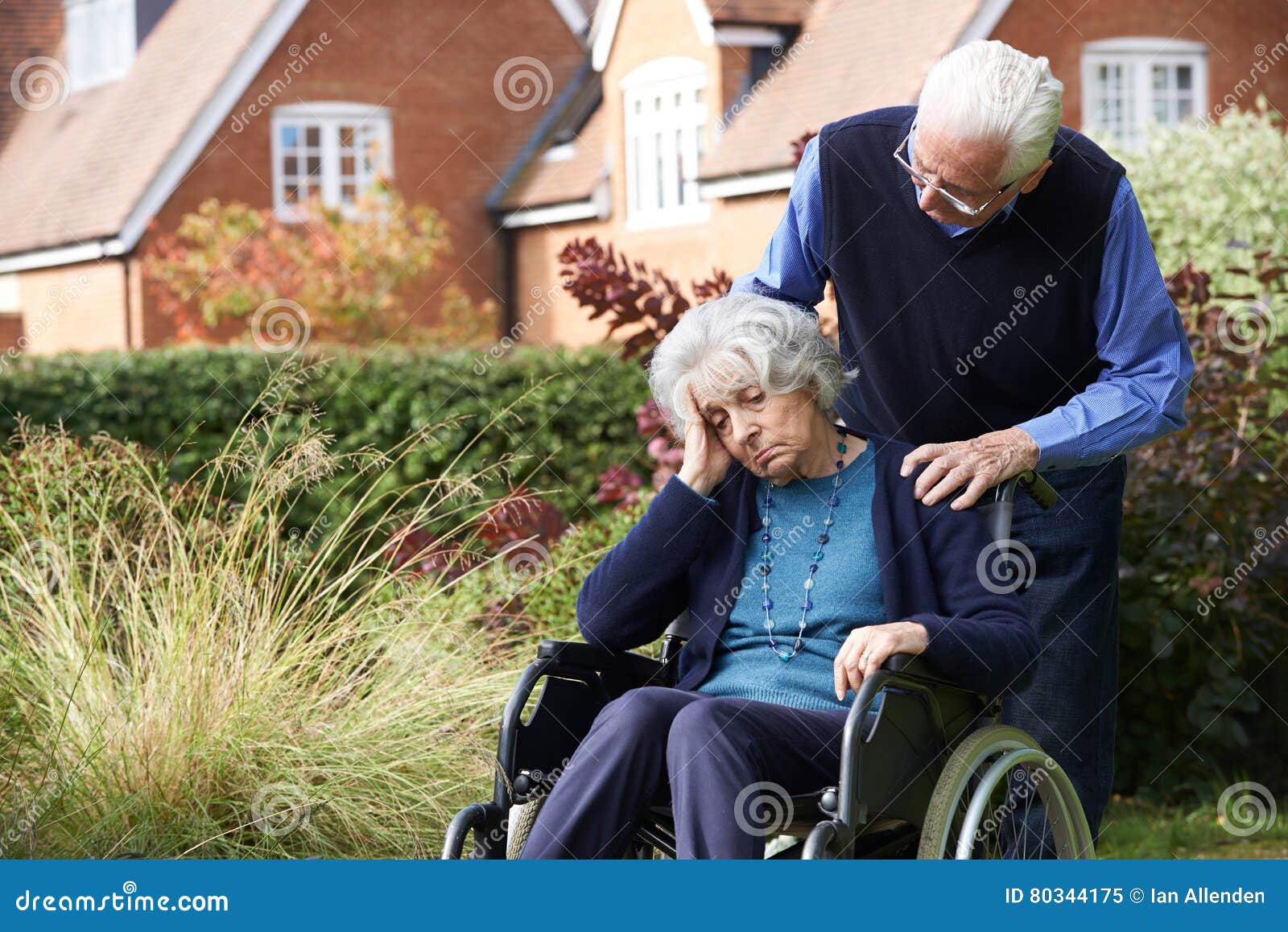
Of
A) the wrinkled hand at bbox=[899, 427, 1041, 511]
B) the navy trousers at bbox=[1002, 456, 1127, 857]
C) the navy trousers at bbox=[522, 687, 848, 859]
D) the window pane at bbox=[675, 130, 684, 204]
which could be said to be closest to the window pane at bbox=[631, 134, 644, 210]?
the window pane at bbox=[675, 130, 684, 204]

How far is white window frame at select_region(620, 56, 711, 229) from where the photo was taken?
704 inches

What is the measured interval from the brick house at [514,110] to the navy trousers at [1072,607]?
37.5 ft

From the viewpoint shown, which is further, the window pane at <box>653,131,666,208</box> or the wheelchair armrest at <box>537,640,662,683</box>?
the window pane at <box>653,131,666,208</box>

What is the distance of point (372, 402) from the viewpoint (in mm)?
11078

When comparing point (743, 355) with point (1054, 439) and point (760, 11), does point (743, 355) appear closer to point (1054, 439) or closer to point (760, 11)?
point (1054, 439)

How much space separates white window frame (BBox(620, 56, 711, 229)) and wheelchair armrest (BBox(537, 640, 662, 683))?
1468cm

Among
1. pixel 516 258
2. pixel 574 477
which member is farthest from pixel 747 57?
pixel 574 477

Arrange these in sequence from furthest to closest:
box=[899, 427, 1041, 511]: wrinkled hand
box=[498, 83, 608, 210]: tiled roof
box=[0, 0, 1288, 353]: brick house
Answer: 1. box=[498, 83, 608, 210]: tiled roof
2. box=[0, 0, 1288, 353]: brick house
3. box=[899, 427, 1041, 511]: wrinkled hand

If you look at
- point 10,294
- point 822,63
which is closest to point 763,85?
point 822,63

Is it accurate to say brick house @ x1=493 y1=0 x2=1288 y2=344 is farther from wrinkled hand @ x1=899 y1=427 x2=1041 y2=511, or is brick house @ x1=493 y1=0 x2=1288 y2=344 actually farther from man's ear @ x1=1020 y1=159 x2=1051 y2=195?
wrinkled hand @ x1=899 y1=427 x2=1041 y2=511

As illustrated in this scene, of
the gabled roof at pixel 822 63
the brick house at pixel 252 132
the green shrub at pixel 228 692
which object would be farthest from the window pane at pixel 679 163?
the green shrub at pixel 228 692

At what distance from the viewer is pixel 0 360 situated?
952 cm

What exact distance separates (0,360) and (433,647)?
19.2 ft

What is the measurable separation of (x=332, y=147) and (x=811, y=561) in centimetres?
1753
